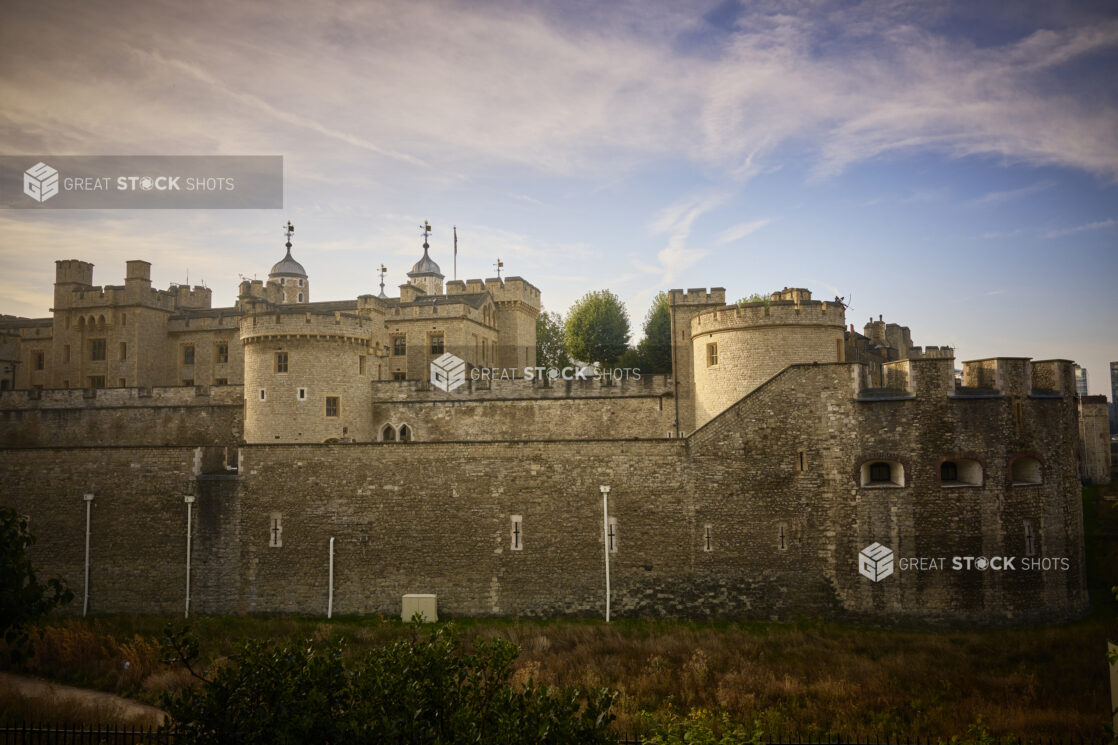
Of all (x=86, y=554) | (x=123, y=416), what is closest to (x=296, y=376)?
(x=86, y=554)

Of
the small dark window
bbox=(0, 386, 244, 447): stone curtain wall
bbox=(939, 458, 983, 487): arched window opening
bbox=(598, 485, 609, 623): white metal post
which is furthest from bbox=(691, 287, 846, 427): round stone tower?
bbox=(0, 386, 244, 447): stone curtain wall

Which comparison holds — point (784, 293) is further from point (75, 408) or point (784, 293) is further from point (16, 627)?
point (75, 408)

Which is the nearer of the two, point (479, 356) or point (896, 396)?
point (896, 396)

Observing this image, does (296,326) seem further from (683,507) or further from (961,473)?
(961,473)

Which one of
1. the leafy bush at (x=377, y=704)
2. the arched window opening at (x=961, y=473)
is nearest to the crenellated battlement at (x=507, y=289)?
the arched window opening at (x=961, y=473)

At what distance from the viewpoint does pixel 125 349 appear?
46094 millimetres

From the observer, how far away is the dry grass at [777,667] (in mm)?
18156

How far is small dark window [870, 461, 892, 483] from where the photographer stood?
81.1ft

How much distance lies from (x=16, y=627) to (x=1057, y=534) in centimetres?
2694

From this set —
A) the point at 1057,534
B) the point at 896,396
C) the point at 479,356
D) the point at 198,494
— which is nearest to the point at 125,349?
the point at 479,356

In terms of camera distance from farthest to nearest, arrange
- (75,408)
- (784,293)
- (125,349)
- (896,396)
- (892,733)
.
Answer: (125,349)
(75,408)
(784,293)
(896,396)
(892,733)

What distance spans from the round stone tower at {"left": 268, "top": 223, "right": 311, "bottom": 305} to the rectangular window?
35.1 metres

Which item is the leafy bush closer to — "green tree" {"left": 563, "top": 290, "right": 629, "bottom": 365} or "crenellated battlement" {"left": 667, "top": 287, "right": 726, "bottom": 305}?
"crenellated battlement" {"left": 667, "top": 287, "right": 726, "bottom": 305}

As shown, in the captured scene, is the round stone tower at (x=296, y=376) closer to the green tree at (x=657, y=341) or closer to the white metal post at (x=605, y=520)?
the white metal post at (x=605, y=520)
